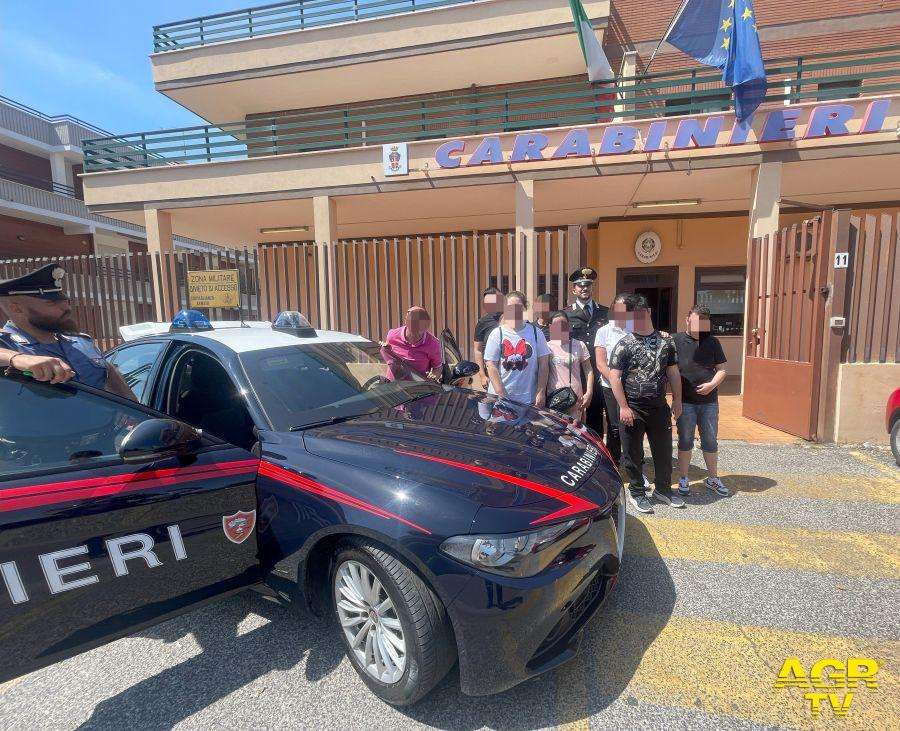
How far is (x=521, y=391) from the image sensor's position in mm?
3873

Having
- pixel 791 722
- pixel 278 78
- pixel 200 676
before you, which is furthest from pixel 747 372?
pixel 278 78

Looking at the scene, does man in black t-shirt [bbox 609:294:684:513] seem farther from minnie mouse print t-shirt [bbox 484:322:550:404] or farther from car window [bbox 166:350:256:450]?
car window [bbox 166:350:256:450]

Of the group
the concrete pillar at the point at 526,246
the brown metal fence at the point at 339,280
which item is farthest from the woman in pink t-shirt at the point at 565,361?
the concrete pillar at the point at 526,246

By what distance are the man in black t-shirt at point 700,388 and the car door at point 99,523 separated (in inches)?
136

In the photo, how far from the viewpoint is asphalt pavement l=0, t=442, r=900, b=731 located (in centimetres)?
188

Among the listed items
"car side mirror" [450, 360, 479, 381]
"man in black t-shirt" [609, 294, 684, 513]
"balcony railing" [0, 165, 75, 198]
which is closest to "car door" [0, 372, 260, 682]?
"car side mirror" [450, 360, 479, 381]

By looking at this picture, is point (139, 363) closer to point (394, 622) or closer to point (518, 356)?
point (394, 622)

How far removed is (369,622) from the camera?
1.96 m

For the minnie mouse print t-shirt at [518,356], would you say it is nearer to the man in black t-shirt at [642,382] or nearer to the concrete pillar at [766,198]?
the man in black t-shirt at [642,382]

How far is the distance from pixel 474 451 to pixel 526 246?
6.31 metres

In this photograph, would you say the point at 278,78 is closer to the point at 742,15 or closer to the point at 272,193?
the point at 272,193

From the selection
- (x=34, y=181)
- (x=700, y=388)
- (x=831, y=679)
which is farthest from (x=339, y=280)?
(x=34, y=181)

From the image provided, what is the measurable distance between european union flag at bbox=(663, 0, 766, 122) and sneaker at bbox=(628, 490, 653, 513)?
6.50m

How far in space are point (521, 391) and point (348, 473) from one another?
2.15m
